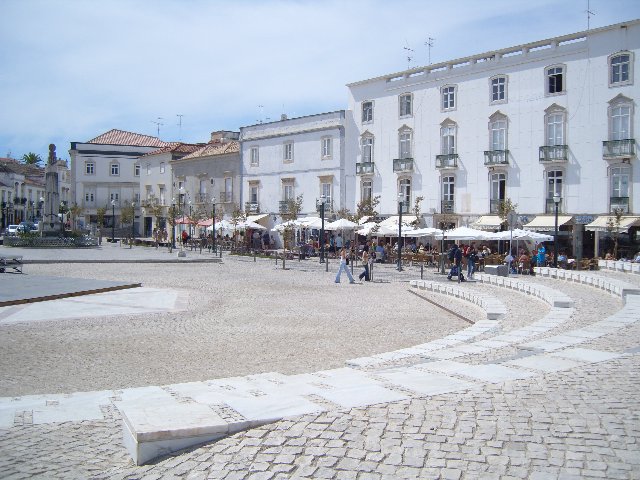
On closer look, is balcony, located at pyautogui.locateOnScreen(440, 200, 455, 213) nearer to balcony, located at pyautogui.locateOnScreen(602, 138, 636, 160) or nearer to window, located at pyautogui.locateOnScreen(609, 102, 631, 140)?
balcony, located at pyautogui.locateOnScreen(602, 138, 636, 160)

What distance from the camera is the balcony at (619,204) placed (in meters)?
32.0

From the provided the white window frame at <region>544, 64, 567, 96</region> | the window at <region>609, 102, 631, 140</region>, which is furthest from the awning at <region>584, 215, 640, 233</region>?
the white window frame at <region>544, 64, 567, 96</region>

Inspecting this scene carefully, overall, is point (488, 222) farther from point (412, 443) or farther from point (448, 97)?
point (412, 443)

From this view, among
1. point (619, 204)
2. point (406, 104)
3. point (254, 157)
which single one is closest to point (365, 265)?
point (619, 204)

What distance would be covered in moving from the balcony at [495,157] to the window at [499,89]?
10.1ft

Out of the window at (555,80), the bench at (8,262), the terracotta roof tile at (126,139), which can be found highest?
the terracotta roof tile at (126,139)

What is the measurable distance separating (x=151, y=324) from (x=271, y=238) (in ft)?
121

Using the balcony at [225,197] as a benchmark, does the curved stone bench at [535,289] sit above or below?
below

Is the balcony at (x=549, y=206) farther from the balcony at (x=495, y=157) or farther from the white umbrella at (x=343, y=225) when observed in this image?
the white umbrella at (x=343, y=225)

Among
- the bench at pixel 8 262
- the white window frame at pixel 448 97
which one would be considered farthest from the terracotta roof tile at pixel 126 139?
the bench at pixel 8 262

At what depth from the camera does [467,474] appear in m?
4.29

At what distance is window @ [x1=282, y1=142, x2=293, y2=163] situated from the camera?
48.4m

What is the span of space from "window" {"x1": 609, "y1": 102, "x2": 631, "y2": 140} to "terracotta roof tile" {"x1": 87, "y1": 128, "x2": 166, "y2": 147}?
57.3 meters

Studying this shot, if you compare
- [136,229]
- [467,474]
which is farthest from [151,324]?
[136,229]
